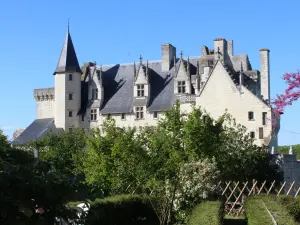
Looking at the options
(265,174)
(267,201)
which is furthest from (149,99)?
(267,201)

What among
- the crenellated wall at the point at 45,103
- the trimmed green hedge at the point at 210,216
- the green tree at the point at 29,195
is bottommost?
the trimmed green hedge at the point at 210,216

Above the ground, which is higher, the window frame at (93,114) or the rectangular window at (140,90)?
the rectangular window at (140,90)

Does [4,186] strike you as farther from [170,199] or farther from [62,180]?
[170,199]

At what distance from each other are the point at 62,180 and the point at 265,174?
3359 cm

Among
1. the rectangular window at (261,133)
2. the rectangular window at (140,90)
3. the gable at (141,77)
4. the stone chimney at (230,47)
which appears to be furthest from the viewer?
the gable at (141,77)

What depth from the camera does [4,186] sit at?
505 cm

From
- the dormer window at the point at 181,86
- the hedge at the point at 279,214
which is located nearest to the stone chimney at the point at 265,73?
the dormer window at the point at 181,86

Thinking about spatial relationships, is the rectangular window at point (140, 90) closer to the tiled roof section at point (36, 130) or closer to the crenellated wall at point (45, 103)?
the tiled roof section at point (36, 130)

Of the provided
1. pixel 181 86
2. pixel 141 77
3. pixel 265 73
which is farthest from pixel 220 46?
pixel 141 77

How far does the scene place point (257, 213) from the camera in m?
15.3

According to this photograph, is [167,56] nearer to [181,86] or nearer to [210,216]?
[181,86]

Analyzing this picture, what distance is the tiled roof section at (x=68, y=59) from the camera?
55.6 metres

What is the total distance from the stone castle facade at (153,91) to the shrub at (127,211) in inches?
930

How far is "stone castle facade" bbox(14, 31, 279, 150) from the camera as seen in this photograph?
4628cm
